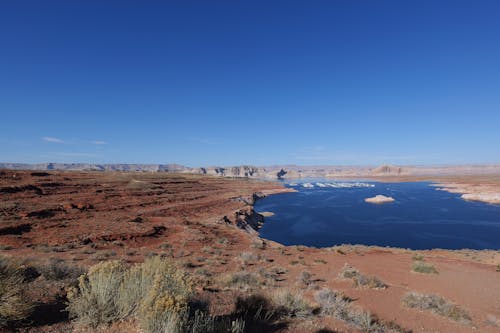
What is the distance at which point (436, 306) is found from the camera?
777cm

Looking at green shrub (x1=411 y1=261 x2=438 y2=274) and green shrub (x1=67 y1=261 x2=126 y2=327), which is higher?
green shrub (x1=67 y1=261 x2=126 y2=327)

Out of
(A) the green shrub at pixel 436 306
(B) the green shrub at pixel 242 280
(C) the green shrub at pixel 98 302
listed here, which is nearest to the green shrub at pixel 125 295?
(C) the green shrub at pixel 98 302

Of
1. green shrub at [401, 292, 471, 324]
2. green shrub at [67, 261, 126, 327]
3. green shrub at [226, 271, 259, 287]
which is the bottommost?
green shrub at [401, 292, 471, 324]

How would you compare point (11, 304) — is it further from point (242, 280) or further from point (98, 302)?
point (242, 280)

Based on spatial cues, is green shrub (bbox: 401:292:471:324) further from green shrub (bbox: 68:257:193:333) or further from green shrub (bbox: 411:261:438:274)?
green shrub (bbox: 68:257:193:333)

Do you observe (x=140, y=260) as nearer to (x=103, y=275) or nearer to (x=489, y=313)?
(x=103, y=275)

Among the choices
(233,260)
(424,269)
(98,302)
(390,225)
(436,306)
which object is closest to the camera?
(98,302)

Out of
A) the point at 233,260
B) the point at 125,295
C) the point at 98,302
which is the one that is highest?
the point at 125,295

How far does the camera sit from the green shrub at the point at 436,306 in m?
7.25

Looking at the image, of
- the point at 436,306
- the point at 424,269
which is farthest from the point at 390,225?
the point at 436,306

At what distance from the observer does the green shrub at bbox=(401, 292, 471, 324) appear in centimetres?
725

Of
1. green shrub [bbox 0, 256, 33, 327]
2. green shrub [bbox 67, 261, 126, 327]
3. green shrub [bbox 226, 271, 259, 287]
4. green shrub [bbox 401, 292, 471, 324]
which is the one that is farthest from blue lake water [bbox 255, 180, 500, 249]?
green shrub [bbox 0, 256, 33, 327]

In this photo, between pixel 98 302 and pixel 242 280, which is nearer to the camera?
pixel 98 302

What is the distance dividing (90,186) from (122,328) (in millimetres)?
46269
